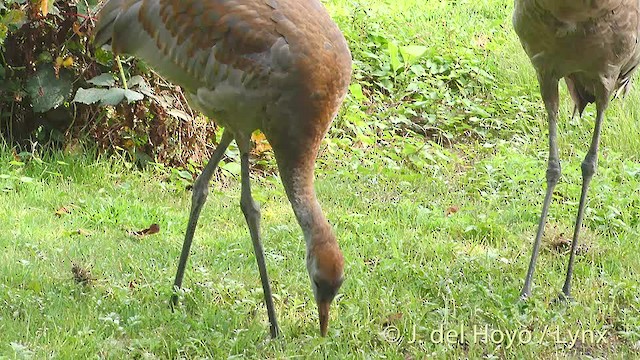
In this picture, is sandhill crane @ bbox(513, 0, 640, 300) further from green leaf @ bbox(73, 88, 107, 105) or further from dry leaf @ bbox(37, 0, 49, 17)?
dry leaf @ bbox(37, 0, 49, 17)

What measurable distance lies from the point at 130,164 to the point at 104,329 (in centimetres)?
236

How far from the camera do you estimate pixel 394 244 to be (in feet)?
17.9

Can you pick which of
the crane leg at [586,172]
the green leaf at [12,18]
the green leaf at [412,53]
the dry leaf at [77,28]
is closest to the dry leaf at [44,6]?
the green leaf at [12,18]

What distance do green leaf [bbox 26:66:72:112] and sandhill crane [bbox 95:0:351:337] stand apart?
180 centimetres

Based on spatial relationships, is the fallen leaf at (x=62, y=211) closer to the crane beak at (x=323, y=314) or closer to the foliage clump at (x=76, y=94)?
the foliage clump at (x=76, y=94)

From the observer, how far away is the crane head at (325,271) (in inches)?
158

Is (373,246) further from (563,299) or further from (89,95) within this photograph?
(89,95)

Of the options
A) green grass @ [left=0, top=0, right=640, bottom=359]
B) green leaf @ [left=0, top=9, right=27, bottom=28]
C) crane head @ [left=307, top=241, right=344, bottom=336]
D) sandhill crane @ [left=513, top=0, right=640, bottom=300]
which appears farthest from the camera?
green leaf @ [left=0, top=9, right=27, bottom=28]

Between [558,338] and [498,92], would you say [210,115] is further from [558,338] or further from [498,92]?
[498,92]

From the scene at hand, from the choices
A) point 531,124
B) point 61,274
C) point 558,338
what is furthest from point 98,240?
point 531,124

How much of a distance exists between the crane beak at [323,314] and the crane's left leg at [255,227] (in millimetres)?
277

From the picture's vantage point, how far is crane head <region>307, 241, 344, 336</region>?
13.2 ft

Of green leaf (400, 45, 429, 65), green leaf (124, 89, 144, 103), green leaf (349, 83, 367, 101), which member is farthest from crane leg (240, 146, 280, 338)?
green leaf (400, 45, 429, 65)

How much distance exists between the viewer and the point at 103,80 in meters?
6.18
